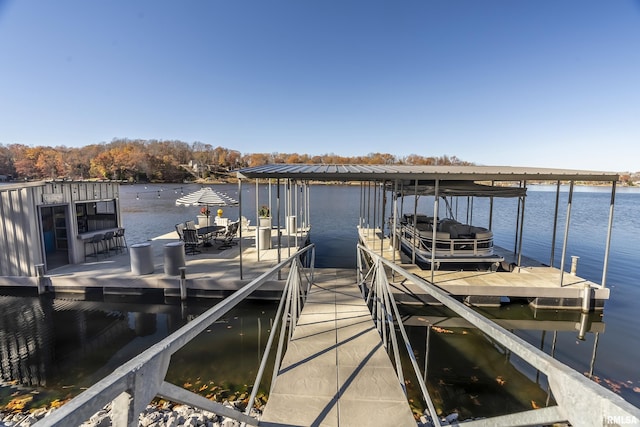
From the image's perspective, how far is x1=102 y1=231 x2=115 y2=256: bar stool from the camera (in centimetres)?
956

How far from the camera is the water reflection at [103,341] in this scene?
483 centimetres

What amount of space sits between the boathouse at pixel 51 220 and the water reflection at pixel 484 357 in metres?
9.17

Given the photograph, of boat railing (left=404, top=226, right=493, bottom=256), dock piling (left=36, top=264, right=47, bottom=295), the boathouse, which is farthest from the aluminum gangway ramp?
the boathouse

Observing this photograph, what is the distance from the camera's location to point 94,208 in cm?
1002

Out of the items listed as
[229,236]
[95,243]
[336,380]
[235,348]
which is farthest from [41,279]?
[336,380]

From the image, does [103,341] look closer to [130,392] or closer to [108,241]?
[108,241]

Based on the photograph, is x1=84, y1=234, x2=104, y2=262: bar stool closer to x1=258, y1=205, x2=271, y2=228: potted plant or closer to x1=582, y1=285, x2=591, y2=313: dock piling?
x1=258, y1=205, x2=271, y2=228: potted plant

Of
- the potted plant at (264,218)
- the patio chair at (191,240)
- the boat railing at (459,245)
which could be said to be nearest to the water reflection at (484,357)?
the boat railing at (459,245)

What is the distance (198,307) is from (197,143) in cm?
12979

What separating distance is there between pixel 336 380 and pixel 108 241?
393 inches

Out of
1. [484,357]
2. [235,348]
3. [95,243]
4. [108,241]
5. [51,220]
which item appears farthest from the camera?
[108,241]

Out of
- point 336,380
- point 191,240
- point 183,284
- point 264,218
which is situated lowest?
point 183,284

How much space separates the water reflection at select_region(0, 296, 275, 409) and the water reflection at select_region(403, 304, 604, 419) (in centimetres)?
305

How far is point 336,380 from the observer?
2.75 metres
